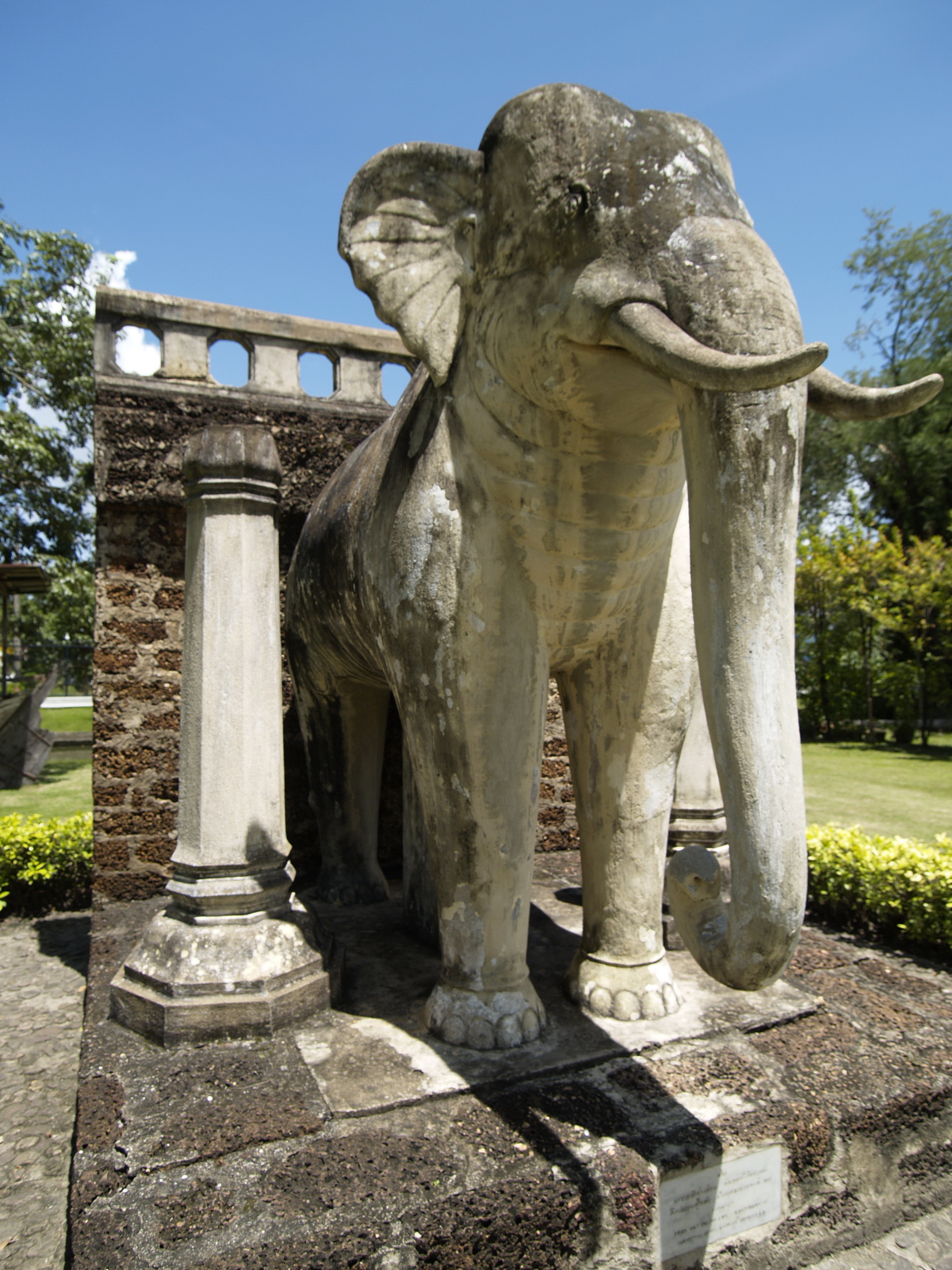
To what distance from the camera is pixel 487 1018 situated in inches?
86.5

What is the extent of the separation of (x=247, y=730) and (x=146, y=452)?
1.87m

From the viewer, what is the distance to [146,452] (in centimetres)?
385

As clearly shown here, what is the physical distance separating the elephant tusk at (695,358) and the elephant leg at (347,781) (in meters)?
2.11

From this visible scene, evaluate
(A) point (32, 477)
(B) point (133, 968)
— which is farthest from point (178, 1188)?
(A) point (32, 477)

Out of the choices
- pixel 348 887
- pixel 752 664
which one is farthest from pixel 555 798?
pixel 752 664

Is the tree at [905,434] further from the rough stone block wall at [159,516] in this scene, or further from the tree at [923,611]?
the rough stone block wall at [159,516]

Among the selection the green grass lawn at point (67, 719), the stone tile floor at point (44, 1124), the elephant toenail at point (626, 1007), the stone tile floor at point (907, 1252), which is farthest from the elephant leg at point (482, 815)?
the green grass lawn at point (67, 719)

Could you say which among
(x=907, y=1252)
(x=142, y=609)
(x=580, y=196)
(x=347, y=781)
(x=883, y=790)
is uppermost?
(x=580, y=196)

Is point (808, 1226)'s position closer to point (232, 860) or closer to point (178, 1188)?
point (178, 1188)

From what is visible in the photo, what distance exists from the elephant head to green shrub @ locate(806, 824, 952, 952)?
2.48 metres

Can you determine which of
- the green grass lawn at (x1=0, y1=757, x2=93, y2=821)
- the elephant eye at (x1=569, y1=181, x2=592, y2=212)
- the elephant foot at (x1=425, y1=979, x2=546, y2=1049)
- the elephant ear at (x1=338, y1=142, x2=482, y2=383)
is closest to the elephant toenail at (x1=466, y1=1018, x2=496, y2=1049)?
the elephant foot at (x1=425, y1=979, x2=546, y2=1049)

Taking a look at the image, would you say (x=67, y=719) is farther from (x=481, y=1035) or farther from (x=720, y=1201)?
(x=720, y=1201)

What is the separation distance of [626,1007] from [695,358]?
175cm

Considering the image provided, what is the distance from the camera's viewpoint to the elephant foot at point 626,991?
2398 mm
